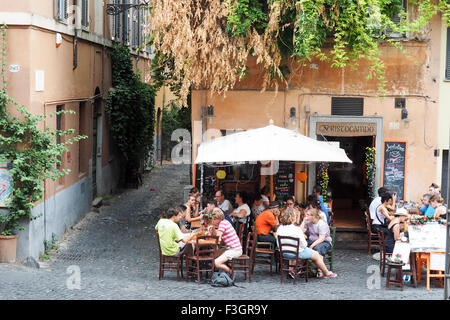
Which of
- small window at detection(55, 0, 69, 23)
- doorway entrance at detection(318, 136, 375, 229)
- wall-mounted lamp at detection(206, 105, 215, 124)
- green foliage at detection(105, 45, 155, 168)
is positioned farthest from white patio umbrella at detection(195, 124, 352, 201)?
green foliage at detection(105, 45, 155, 168)

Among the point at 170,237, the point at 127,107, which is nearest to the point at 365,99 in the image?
the point at 170,237

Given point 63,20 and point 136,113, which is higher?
point 63,20

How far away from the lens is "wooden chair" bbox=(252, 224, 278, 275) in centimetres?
1229

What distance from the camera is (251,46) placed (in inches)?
566

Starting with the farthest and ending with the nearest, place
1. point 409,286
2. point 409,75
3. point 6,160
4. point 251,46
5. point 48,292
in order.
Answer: point 409,75, point 251,46, point 6,160, point 409,286, point 48,292

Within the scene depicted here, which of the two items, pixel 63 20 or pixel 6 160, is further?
pixel 63 20

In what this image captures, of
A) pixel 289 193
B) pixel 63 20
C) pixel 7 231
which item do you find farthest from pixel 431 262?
pixel 63 20

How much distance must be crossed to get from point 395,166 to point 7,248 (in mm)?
8436

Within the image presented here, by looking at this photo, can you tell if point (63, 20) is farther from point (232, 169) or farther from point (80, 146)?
point (232, 169)

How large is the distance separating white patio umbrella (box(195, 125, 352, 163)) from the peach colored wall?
2.37 metres

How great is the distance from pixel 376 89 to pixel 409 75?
798 mm

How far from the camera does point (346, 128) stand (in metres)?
15.6

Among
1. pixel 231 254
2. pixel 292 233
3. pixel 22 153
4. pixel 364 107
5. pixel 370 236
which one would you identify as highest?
pixel 364 107

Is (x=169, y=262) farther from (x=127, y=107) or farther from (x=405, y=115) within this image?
(x=127, y=107)
